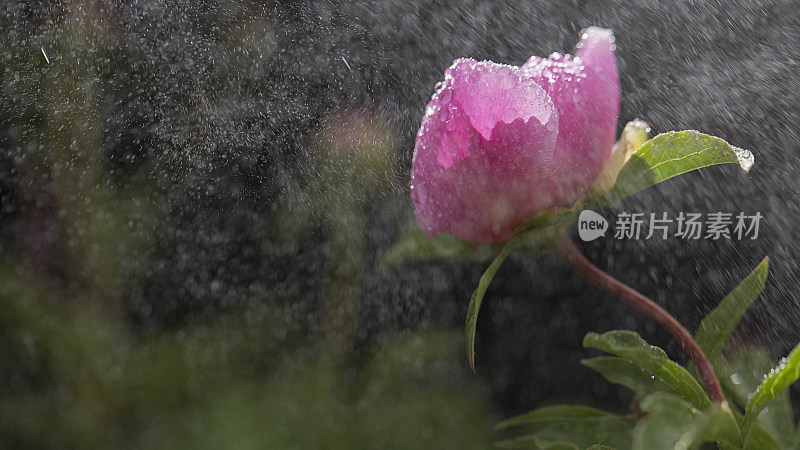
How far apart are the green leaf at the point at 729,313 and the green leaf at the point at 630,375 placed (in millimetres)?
39

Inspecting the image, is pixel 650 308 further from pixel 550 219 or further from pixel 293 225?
pixel 293 225

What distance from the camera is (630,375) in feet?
0.72

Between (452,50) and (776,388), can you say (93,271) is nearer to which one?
(452,50)

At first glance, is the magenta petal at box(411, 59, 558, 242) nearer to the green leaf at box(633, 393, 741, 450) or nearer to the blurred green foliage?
the green leaf at box(633, 393, 741, 450)

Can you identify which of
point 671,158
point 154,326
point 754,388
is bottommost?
point 154,326

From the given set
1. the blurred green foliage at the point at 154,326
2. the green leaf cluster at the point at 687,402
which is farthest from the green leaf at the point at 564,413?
the blurred green foliage at the point at 154,326

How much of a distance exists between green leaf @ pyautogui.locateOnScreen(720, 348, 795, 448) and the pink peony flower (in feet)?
0.37

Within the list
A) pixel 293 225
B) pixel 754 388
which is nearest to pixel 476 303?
pixel 754 388

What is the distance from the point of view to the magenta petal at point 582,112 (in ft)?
0.71

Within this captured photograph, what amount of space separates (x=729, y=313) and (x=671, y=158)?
7cm

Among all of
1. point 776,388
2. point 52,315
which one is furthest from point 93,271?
point 776,388

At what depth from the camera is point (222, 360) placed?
49cm

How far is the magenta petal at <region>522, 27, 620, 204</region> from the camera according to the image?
215 mm

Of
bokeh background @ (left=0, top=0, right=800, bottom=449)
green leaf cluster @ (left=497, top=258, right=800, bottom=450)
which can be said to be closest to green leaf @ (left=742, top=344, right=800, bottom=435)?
green leaf cluster @ (left=497, top=258, right=800, bottom=450)
